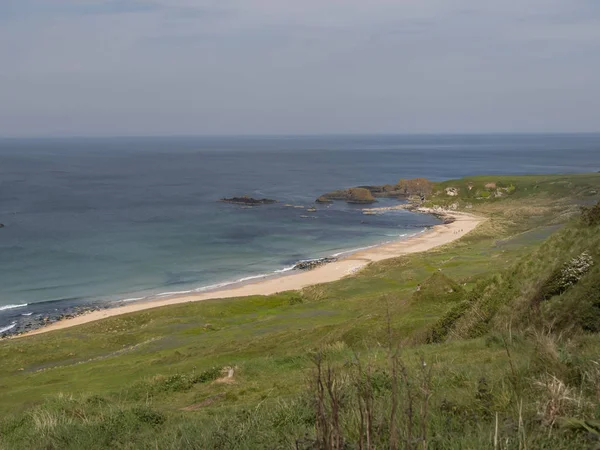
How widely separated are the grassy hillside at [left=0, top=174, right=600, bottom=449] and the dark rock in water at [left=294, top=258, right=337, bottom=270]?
14988 millimetres

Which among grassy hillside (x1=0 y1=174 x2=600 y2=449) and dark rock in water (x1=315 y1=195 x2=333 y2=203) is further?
dark rock in water (x1=315 y1=195 x2=333 y2=203)

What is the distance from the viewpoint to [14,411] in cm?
2211

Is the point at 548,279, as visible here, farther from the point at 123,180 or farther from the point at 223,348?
the point at 123,180

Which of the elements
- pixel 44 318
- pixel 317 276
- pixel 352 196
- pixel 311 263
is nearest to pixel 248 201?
pixel 352 196

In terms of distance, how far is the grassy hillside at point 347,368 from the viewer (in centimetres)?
678

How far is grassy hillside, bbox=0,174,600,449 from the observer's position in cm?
678

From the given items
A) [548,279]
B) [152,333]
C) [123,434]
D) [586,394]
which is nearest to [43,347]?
[152,333]

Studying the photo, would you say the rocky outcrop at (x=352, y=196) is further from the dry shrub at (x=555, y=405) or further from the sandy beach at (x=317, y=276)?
the dry shrub at (x=555, y=405)

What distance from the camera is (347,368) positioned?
12172 mm

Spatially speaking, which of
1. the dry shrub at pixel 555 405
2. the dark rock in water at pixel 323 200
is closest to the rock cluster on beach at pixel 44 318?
the dry shrub at pixel 555 405

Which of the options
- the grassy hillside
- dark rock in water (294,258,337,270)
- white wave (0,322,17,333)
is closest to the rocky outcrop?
dark rock in water (294,258,337,270)

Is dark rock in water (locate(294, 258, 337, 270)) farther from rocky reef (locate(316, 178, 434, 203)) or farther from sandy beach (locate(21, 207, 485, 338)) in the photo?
rocky reef (locate(316, 178, 434, 203))

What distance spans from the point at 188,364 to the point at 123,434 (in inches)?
691

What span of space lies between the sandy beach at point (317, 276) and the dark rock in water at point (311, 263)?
4.56 ft
